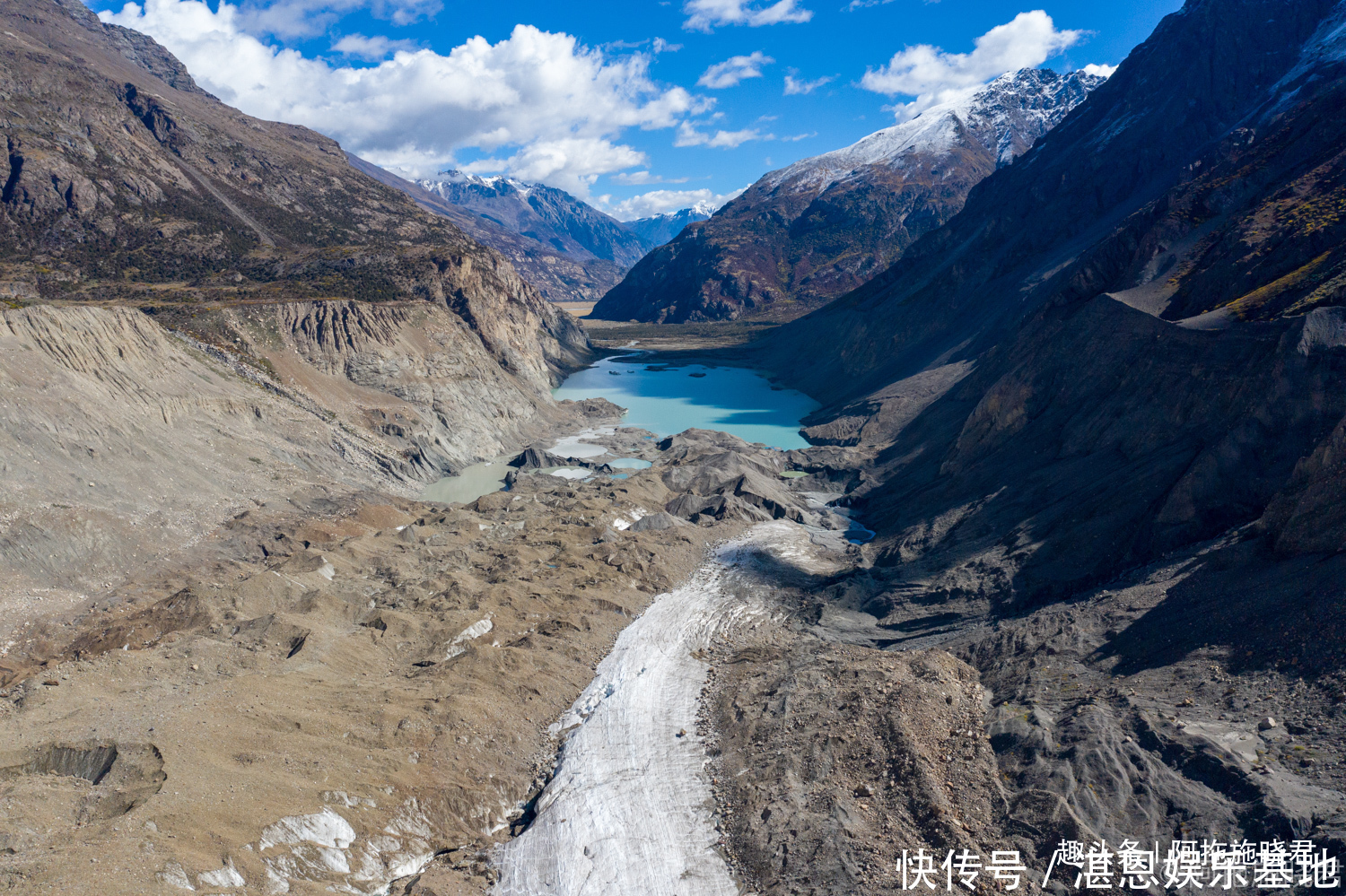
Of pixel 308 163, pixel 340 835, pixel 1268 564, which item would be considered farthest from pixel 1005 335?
pixel 308 163

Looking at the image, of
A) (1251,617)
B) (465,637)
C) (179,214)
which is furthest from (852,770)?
(179,214)

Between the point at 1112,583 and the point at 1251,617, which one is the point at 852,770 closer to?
the point at 1251,617

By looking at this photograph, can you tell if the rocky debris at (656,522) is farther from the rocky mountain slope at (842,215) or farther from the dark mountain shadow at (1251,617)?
the rocky mountain slope at (842,215)

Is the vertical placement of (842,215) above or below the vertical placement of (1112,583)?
above

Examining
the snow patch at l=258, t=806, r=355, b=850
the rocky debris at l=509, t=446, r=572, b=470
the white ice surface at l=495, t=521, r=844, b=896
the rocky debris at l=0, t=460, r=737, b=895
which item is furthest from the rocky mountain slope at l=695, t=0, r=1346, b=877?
the rocky debris at l=509, t=446, r=572, b=470

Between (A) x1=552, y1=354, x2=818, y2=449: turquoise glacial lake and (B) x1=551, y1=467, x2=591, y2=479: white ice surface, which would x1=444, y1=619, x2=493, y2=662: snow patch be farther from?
(A) x1=552, y1=354, x2=818, y2=449: turquoise glacial lake

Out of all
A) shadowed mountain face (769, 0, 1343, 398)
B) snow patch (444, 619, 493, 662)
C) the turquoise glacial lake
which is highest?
shadowed mountain face (769, 0, 1343, 398)

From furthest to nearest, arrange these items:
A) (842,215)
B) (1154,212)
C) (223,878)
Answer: (842,215) → (1154,212) → (223,878)
